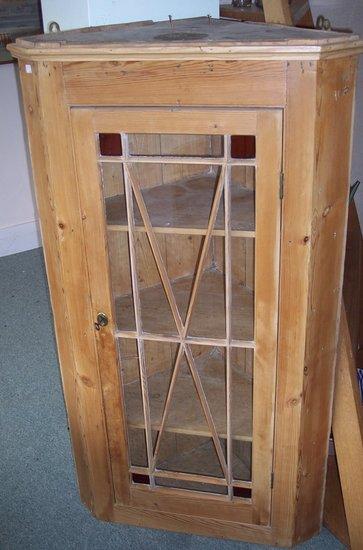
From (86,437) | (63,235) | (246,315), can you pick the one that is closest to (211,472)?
(86,437)

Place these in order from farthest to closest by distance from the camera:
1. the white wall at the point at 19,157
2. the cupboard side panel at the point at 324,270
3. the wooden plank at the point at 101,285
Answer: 1. the white wall at the point at 19,157
2. the wooden plank at the point at 101,285
3. the cupboard side panel at the point at 324,270

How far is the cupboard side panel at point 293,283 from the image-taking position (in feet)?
4.22

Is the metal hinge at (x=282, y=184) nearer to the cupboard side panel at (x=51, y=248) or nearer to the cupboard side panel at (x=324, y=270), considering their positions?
the cupboard side panel at (x=324, y=270)

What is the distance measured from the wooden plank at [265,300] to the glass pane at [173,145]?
13 cm

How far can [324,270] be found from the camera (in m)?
1.50

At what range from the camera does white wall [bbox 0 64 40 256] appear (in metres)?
3.48

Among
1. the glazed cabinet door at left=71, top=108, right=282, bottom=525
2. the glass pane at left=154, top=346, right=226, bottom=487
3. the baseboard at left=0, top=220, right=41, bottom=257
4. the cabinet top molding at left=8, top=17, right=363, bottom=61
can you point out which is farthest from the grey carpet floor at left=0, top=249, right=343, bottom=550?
the cabinet top molding at left=8, top=17, right=363, bottom=61

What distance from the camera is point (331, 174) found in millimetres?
1406

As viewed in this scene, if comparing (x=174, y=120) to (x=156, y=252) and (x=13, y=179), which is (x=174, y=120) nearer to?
(x=156, y=252)

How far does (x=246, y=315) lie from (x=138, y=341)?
29 centimetres

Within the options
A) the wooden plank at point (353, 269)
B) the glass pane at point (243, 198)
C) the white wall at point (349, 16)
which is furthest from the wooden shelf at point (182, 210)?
the white wall at point (349, 16)

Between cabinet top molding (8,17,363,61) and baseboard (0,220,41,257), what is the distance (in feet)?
7.65

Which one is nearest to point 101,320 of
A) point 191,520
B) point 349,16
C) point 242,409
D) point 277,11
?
point 242,409

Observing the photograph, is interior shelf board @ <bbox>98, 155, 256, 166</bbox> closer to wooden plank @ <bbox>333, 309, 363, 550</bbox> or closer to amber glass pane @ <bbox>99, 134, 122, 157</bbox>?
amber glass pane @ <bbox>99, 134, 122, 157</bbox>
